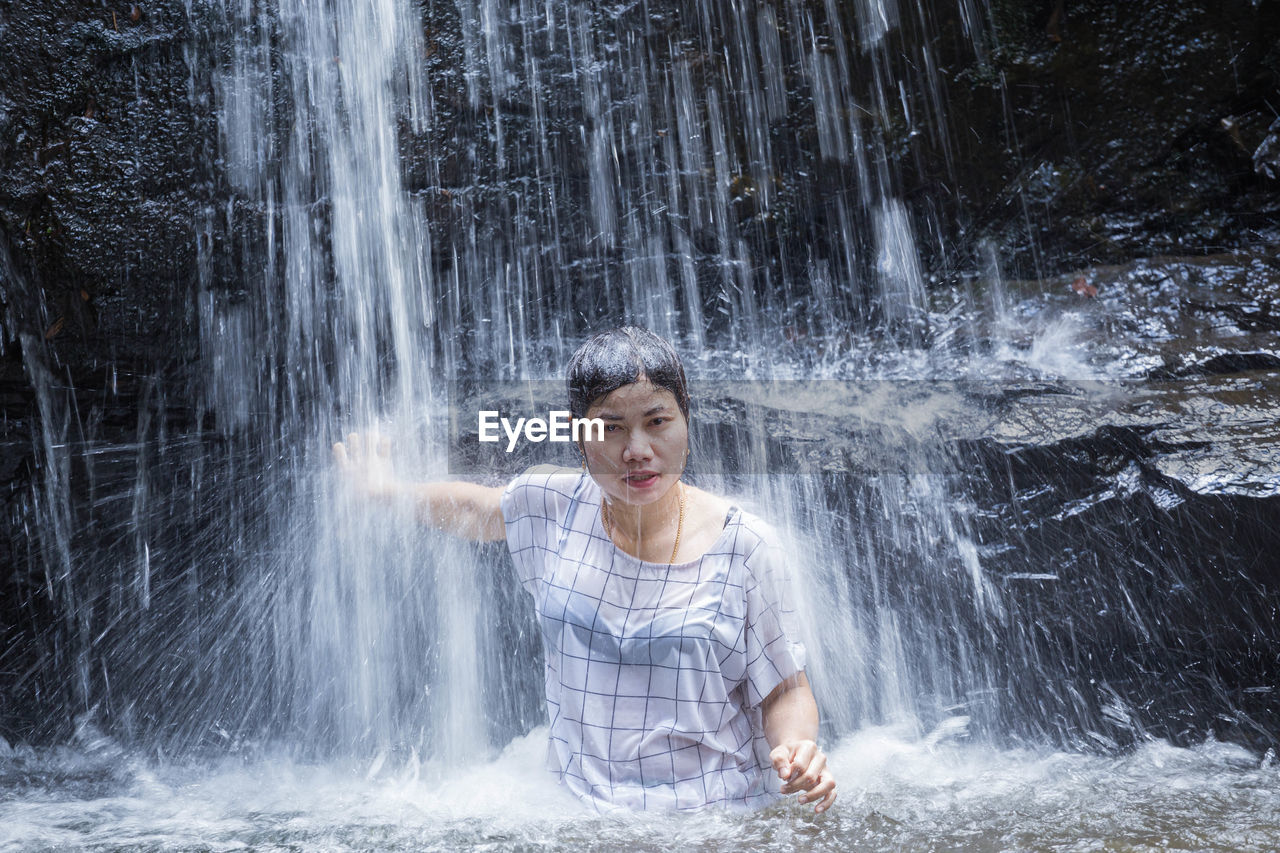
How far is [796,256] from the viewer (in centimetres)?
452

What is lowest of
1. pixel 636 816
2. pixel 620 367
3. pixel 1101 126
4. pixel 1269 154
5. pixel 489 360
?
pixel 636 816

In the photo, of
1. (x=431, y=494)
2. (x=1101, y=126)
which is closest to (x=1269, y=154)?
(x=1101, y=126)

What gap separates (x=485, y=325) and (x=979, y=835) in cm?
297

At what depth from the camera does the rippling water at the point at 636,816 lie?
6.91ft

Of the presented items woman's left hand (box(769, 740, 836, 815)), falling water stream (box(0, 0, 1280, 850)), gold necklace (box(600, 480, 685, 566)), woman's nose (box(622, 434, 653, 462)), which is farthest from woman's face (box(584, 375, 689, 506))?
falling water stream (box(0, 0, 1280, 850))

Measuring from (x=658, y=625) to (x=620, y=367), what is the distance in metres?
0.58

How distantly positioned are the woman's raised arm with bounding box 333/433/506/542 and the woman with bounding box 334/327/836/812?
0.89 feet

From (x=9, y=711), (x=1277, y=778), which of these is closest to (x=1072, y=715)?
(x=1277, y=778)

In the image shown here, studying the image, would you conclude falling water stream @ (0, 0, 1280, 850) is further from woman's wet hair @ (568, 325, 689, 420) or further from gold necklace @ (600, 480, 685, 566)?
woman's wet hair @ (568, 325, 689, 420)

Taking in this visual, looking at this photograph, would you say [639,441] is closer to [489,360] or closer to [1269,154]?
[489,360]

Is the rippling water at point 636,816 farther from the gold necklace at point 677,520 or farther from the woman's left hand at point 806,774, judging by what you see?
the gold necklace at point 677,520

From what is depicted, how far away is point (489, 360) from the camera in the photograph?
4.23 m

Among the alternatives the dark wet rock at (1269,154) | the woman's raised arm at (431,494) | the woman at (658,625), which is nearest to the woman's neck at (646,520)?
the woman at (658,625)

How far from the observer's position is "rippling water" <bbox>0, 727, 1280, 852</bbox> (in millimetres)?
2107
